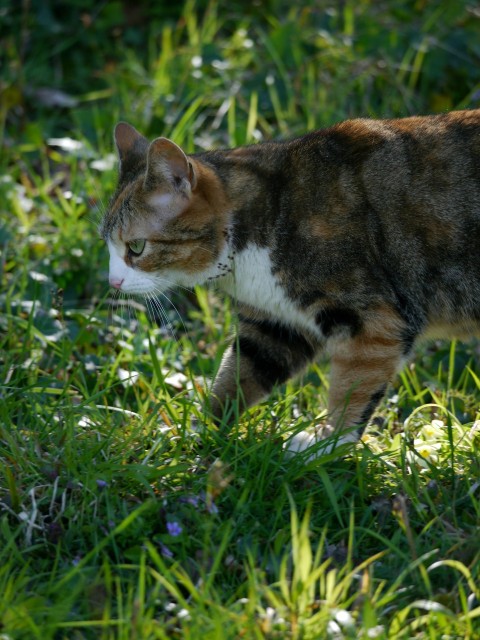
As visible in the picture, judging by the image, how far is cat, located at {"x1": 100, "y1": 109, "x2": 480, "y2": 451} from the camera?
3.27 metres

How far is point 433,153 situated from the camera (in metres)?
3.40

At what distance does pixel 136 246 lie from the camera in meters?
3.42

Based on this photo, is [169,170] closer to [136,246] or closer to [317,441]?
[136,246]

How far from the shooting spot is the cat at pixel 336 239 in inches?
129

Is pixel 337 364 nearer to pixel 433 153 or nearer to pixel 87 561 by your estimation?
pixel 433 153

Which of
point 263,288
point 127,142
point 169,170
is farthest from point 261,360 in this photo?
Answer: point 127,142

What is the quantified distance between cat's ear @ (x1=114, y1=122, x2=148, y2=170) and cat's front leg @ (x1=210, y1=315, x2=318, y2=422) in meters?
0.77

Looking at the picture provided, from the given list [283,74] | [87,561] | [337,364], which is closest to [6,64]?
[283,74]

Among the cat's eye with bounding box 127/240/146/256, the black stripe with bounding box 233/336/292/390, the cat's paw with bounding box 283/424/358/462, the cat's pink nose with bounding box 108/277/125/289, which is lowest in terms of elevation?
the black stripe with bounding box 233/336/292/390

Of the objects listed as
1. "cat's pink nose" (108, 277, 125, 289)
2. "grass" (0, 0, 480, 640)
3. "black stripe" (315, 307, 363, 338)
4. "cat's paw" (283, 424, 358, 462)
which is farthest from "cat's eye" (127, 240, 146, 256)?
"cat's paw" (283, 424, 358, 462)

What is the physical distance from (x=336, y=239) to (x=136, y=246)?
2.34 feet

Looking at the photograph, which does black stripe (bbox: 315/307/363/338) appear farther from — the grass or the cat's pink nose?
the cat's pink nose

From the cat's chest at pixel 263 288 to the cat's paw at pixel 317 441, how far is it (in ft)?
1.16

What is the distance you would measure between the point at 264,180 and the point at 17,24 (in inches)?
146
